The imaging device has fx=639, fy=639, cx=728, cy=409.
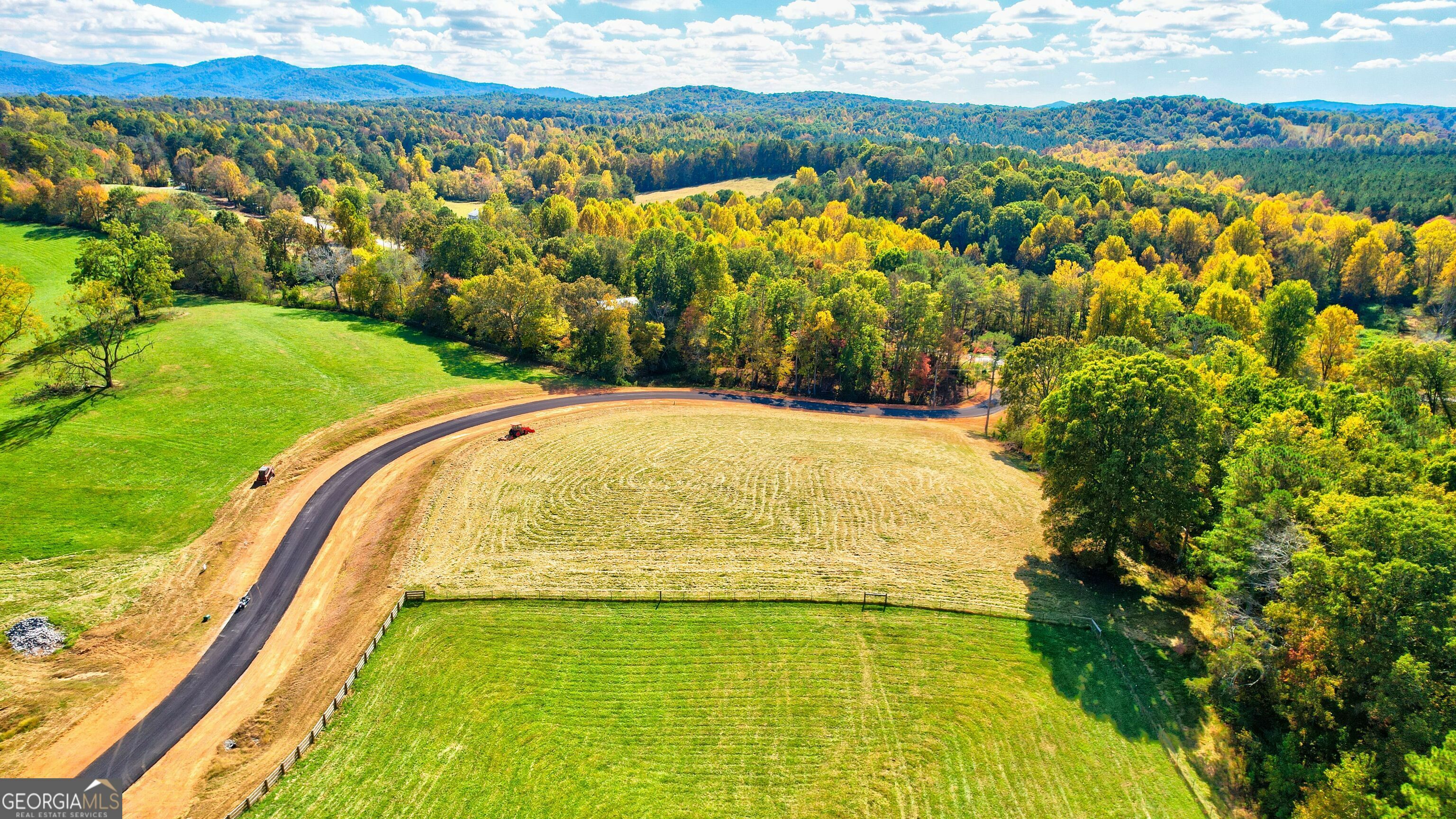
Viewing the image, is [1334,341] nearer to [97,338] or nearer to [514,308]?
[514,308]

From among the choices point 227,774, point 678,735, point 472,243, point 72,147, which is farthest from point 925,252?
point 72,147

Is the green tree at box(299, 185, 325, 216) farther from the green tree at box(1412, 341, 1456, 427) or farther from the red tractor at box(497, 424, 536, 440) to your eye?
the green tree at box(1412, 341, 1456, 427)

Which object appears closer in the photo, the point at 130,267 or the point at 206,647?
the point at 206,647

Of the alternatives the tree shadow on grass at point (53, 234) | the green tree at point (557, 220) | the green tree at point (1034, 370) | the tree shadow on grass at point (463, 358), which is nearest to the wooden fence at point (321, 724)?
the tree shadow on grass at point (463, 358)

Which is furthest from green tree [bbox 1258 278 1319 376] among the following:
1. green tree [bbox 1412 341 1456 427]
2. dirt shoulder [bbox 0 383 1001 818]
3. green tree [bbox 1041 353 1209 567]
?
dirt shoulder [bbox 0 383 1001 818]

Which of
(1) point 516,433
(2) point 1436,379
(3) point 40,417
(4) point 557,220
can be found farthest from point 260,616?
(4) point 557,220
